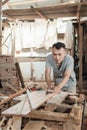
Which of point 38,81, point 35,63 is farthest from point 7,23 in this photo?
point 38,81

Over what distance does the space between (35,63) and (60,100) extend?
28.5 feet

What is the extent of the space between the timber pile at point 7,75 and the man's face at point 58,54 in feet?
8.42

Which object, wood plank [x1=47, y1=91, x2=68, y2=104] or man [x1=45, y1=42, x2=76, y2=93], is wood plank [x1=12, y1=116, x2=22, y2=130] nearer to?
wood plank [x1=47, y1=91, x2=68, y2=104]

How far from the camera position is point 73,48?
12.5 meters

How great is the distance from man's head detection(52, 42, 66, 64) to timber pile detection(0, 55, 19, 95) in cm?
259

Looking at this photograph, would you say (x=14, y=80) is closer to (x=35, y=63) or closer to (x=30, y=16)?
(x=30, y=16)

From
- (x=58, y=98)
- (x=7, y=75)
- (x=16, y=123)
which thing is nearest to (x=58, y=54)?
(x=58, y=98)

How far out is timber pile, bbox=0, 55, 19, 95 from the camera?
7.76m

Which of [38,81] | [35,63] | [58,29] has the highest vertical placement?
[58,29]

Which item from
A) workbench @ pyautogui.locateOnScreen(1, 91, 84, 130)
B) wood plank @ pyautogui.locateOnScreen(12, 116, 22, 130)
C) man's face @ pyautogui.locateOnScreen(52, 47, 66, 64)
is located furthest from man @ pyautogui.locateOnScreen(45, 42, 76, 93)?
wood plank @ pyautogui.locateOnScreen(12, 116, 22, 130)

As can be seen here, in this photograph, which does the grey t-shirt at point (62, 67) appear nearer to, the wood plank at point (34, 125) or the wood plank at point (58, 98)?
the wood plank at point (58, 98)

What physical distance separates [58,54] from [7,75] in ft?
9.72

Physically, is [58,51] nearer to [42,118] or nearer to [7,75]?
[42,118]

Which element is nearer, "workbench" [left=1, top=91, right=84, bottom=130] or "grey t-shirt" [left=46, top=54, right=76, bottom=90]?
"workbench" [left=1, top=91, right=84, bottom=130]
